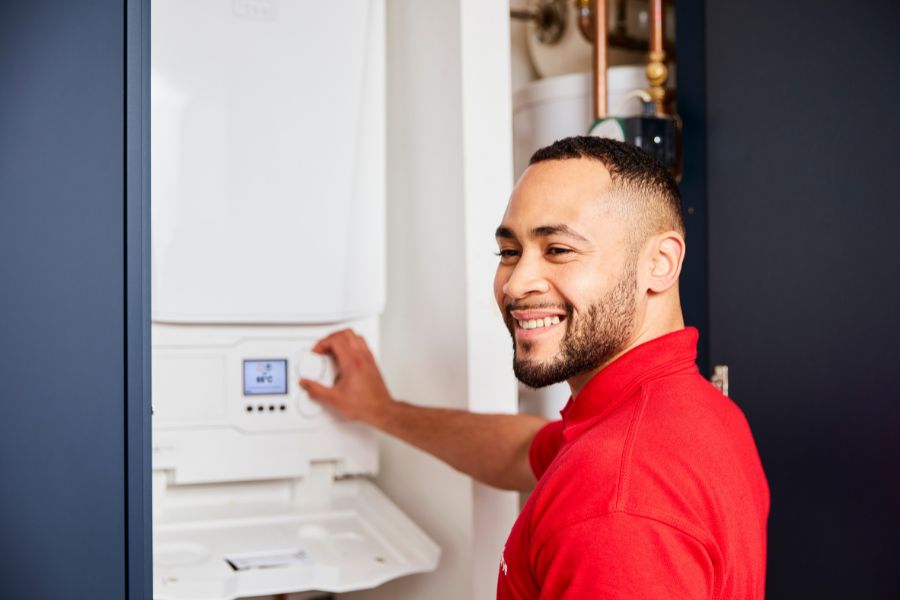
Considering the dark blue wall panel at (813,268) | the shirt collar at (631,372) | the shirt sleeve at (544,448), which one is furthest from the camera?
the shirt sleeve at (544,448)

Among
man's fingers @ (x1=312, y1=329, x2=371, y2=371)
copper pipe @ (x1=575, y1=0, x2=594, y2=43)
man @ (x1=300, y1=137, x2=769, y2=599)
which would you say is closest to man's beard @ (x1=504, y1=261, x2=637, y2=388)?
man @ (x1=300, y1=137, x2=769, y2=599)

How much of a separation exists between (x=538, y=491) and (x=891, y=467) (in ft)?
2.12

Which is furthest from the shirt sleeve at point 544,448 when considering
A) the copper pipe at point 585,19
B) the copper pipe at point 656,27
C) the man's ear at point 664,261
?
the copper pipe at point 585,19

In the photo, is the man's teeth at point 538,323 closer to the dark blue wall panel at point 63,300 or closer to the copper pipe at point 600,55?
the dark blue wall panel at point 63,300

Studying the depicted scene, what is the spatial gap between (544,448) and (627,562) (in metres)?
0.63

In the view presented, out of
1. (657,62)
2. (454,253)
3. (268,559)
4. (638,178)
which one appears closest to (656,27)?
(657,62)

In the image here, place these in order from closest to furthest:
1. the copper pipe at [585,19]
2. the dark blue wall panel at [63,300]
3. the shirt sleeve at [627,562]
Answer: the shirt sleeve at [627,562]
the dark blue wall panel at [63,300]
the copper pipe at [585,19]

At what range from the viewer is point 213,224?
178 cm

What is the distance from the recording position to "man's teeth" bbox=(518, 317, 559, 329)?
1232 millimetres

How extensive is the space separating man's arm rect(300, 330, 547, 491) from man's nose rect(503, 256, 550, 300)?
1.59 feet

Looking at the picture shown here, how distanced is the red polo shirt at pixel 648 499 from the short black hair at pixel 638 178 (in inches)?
5.6

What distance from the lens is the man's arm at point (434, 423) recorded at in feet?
5.48

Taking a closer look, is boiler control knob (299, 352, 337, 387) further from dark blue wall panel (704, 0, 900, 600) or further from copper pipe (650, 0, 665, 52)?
copper pipe (650, 0, 665, 52)

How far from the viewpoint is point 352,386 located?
1.88 m
